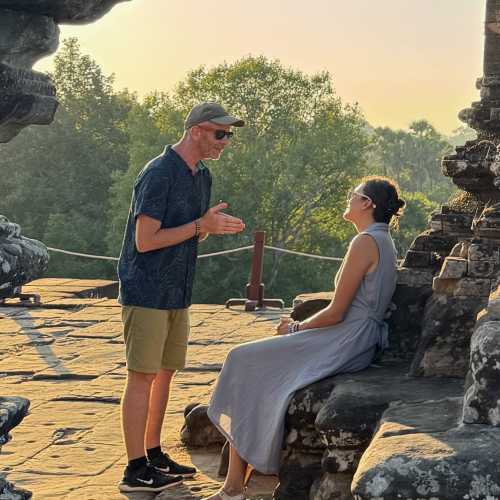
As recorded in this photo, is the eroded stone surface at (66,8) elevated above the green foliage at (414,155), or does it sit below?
below

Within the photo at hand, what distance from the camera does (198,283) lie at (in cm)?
4219

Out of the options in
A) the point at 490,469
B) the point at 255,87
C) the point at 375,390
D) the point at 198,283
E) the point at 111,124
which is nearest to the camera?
the point at 490,469

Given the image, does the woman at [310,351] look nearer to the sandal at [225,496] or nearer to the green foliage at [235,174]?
the sandal at [225,496]

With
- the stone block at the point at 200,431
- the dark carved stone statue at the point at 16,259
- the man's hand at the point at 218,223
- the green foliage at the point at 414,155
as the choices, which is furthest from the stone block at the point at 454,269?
the green foliage at the point at 414,155

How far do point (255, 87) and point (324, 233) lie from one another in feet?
18.9

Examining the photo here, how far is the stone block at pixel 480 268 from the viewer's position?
231 inches

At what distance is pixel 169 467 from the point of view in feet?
20.3

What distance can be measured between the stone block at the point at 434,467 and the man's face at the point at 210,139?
86.6 inches

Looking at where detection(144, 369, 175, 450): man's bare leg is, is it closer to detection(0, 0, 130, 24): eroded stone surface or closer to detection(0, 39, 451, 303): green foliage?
detection(0, 0, 130, 24): eroded stone surface

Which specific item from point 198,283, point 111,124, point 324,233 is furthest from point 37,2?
point 111,124

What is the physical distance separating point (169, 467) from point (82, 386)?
10.4 feet

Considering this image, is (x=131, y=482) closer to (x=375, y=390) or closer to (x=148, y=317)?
(x=148, y=317)

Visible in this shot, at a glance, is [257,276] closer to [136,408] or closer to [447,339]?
[136,408]

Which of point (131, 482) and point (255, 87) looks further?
point (255, 87)
